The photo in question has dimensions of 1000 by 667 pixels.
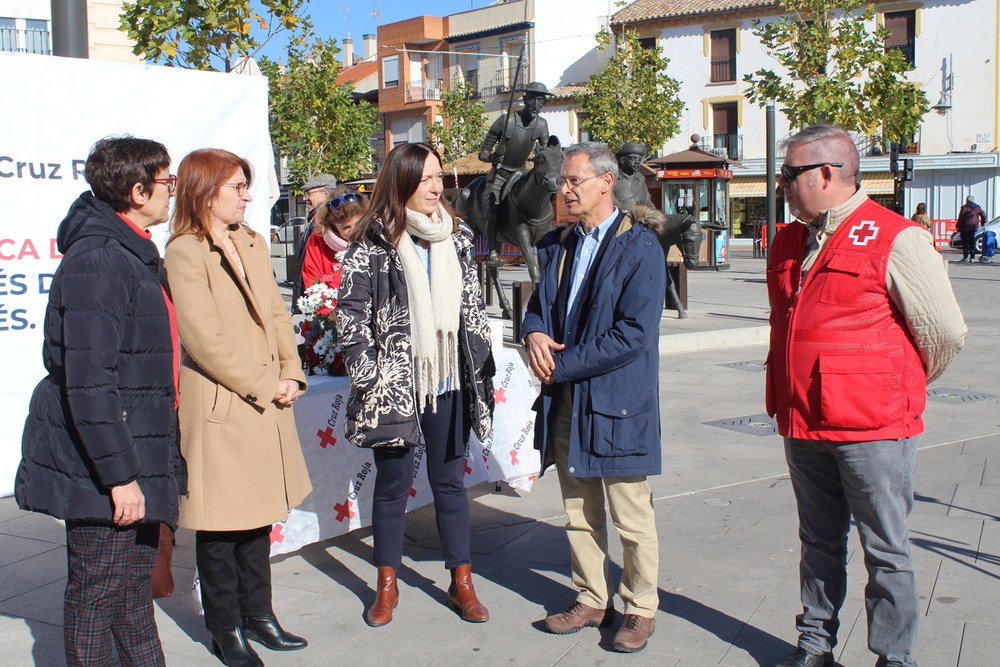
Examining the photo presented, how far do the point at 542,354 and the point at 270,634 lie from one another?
4.66ft

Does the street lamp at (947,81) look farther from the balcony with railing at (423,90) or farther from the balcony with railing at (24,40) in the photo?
the balcony with railing at (24,40)

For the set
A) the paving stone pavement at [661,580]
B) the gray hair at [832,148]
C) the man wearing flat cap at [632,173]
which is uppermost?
the man wearing flat cap at [632,173]

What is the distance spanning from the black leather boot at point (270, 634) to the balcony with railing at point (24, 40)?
20219 millimetres

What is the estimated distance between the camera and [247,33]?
10516mm

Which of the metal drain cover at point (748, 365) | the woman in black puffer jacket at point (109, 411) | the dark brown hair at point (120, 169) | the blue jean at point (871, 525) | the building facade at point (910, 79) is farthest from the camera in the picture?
the building facade at point (910, 79)

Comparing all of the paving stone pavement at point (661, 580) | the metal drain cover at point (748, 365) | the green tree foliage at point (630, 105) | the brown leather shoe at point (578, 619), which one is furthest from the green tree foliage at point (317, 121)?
the brown leather shoe at point (578, 619)

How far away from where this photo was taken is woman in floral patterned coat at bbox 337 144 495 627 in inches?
139

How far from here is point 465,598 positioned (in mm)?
3691

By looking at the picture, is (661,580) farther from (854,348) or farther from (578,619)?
(854,348)

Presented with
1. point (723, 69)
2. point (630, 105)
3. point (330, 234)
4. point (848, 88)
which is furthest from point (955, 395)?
point (723, 69)

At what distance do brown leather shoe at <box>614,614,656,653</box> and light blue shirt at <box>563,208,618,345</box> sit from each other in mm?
1034

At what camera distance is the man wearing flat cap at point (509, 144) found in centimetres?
1052

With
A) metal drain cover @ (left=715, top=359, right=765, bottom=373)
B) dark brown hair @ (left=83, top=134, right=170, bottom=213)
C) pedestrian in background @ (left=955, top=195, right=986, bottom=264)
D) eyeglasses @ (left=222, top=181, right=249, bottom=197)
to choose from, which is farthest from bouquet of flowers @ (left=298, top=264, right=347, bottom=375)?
pedestrian in background @ (left=955, top=195, right=986, bottom=264)

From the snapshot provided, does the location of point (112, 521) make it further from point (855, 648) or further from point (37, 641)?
point (855, 648)
